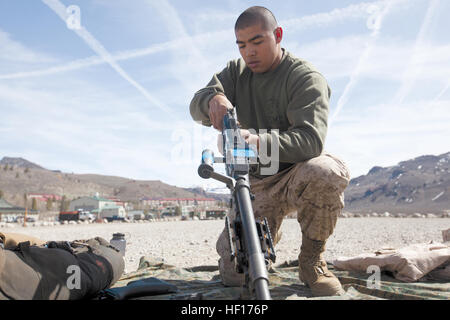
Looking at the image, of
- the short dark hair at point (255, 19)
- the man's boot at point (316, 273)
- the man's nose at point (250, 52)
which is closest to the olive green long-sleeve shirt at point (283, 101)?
the man's nose at point (250, 52)

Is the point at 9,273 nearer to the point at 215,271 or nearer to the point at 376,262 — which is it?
the point at 215,271

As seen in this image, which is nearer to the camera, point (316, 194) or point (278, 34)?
point (316, 194)

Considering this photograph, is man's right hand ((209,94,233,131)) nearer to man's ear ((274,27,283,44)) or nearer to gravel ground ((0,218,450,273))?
man's ear ((274,27,283,44))

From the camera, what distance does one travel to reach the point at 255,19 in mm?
3178

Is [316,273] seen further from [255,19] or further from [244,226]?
[255,19]

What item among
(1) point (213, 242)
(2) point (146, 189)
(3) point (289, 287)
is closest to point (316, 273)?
(3) point (289, 287)

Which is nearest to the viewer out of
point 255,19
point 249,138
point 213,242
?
point 249,138

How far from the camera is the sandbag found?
6.95 feet

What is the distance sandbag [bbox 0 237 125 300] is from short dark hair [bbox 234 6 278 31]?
2.36 metres

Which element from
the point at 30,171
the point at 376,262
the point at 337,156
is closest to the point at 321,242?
the point at 337,156

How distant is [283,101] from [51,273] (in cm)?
249

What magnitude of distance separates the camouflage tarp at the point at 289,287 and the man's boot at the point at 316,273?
0.09 meters

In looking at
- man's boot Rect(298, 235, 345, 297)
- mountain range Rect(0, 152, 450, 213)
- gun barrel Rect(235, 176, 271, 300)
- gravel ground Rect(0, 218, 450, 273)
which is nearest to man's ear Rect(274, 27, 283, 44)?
man's boot Rect(298, 235, 345, 297)
